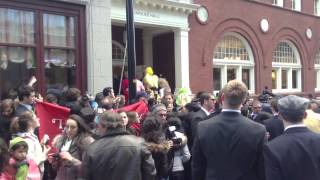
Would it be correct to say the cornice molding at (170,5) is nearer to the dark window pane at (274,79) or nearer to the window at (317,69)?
the dark window pane at (274,79)

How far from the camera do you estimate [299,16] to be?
26.4 metres

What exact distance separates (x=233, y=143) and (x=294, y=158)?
560 mm

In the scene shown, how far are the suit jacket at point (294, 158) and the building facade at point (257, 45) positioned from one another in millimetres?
15498

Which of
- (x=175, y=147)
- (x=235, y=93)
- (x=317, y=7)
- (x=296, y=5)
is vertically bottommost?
(x=175, y=147)

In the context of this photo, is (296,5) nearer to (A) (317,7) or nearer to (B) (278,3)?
(B) (278,3)

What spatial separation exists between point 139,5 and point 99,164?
41.8 feet

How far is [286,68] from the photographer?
85.8 ft

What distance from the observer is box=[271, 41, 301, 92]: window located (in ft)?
83.1

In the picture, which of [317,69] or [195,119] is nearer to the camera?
[195,119]

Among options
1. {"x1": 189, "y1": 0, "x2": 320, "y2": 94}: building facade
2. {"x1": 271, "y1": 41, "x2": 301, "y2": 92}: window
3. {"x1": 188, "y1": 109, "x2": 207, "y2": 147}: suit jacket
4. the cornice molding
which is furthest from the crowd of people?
{"x1": 271, "y1": 41, "x2": 301, "y2": 92}: window

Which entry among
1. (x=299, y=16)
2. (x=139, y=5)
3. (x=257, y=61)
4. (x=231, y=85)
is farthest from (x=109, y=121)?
(x=299, y=16)

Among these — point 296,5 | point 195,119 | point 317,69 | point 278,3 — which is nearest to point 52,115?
point 195,119

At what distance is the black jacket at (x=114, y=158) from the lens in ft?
14.6

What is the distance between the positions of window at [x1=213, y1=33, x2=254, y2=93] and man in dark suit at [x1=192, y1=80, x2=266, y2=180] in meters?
17.1
